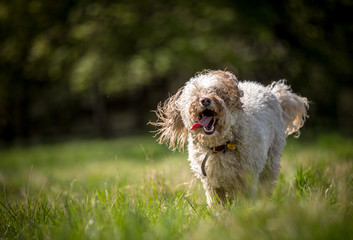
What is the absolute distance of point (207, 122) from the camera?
3941 millimetres

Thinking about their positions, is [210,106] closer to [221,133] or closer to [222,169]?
[221,133]

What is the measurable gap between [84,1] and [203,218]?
1320 cm

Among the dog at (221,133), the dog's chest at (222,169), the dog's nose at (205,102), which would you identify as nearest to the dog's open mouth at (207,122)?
the dog at (221,133)

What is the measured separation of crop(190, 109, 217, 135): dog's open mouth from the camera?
153 inches

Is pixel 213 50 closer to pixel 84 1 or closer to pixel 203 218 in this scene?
pixel 84 1

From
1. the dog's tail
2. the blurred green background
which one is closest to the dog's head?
the dog's tail

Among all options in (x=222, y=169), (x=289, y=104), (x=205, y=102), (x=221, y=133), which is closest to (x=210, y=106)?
(x=205, y=102)

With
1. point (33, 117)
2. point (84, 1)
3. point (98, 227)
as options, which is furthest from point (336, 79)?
point (33, 117)

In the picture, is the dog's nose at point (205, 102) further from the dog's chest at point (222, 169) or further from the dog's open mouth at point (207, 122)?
the dog's chest at point (222, 169)

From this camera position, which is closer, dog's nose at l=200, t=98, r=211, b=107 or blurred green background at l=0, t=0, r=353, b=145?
dog's nose at l=200, t=98, r=211, b=107

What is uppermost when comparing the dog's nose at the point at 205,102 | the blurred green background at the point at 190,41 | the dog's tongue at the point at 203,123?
the blurred green background at the point at 190,41

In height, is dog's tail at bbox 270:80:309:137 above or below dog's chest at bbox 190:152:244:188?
above

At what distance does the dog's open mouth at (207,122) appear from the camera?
→ 3.89 metres

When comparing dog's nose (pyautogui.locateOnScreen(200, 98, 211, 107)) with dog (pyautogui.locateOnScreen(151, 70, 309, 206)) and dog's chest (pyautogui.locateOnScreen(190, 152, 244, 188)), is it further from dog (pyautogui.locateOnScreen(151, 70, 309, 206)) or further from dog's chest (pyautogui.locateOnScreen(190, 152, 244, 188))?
dog's chest (pyautogui.locateOnScreen(190, 152, 244, 188))
